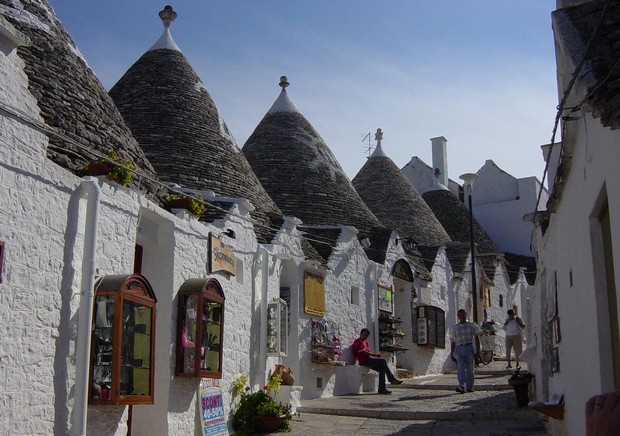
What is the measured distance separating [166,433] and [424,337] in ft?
40.4

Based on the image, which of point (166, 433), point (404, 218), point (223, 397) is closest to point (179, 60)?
point (223, 397)

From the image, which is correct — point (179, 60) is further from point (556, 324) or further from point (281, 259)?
point (556, 324)

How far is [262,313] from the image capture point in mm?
12227

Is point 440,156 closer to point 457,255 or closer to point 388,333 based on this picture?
point 457,255

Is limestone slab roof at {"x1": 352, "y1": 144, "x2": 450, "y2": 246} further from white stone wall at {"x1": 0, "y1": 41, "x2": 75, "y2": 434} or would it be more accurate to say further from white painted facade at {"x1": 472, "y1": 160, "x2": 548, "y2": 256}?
white stone wall at {"x1": 0, "y1": 41, "x2": 75, "y2": 434}

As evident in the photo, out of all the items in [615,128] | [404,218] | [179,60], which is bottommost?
[615,128]

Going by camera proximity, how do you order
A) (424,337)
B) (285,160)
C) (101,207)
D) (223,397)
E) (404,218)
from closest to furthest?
(101,207) < (223,397) < (285,160) < (424,337) < (404,218)

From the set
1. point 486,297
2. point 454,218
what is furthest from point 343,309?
point 454,218

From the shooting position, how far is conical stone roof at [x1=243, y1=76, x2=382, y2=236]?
722 inches

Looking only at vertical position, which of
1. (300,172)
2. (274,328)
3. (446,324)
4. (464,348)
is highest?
(300,172)

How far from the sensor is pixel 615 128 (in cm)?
469

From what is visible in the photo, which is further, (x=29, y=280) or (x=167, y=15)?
(x=167, y=15)

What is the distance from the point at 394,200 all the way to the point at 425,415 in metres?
13.8

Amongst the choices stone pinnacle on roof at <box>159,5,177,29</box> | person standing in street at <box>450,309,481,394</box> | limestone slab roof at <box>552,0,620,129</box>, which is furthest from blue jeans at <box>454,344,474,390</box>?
stone pinnacle on roof at <box>159,5,177,29</box>
